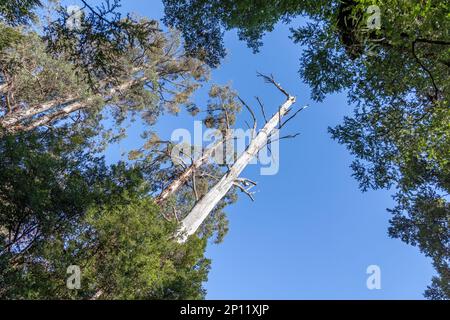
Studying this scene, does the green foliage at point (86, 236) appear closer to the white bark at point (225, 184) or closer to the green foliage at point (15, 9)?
the white bark at point (225, 184)

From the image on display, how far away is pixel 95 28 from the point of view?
15.6ft

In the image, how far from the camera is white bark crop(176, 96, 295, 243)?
7.45 metres

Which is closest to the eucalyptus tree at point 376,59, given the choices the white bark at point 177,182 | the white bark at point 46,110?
the white bark at point 177,182

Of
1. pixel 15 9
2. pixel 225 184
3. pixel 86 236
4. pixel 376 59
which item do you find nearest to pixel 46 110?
pixel 15 9

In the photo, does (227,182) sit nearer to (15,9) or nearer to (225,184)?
(225,184)

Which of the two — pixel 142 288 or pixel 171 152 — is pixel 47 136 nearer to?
pixel 171 152

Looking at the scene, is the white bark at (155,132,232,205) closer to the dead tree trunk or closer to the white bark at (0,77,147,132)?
the dead tree trunk

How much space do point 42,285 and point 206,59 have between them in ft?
25.9

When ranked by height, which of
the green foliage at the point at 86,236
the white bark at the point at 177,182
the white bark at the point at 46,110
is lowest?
the green foliage at the point at 86,236

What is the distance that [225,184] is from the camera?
349 inches

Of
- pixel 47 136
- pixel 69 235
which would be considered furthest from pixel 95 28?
pixel 47 136

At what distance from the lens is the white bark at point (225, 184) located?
745cm

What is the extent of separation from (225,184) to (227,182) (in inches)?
3.7

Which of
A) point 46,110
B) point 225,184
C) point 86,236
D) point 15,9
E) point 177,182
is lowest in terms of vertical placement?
point 86,236
